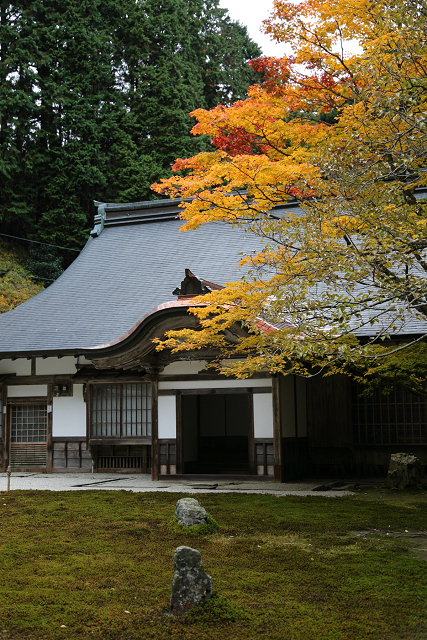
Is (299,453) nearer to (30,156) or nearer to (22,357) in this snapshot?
(22,357)

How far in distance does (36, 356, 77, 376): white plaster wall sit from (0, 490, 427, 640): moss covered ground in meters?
5.84

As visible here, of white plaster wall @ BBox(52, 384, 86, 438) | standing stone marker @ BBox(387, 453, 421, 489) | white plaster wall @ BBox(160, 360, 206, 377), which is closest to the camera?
standing stone marker @ BBox(387, 453, 421, 489)

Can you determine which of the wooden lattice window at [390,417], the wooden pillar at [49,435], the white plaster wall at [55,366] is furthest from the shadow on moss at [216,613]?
the wooden pillar at [49,435]

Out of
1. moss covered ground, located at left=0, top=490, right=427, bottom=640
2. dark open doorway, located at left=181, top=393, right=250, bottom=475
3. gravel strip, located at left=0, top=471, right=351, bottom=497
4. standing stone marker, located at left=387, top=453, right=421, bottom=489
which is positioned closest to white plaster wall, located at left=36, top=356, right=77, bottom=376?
gravel strip, located at left=0, top=471, right=351, bottom=497

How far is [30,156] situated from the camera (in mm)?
25656

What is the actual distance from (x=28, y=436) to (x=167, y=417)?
438 cm

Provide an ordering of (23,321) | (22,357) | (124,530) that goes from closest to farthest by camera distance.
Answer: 1. (124,530)
2. (22,357)
3. (23,321)

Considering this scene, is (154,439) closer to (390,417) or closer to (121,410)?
(121,410)

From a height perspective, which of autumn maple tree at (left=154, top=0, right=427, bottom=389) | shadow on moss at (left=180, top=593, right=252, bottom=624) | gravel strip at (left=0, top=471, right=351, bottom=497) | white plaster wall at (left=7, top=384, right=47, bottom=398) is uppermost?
autumn maple tree at (left=154, top=0, right=427, bottom=389)

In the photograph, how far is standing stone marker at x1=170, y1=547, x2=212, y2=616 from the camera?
13.7 feet

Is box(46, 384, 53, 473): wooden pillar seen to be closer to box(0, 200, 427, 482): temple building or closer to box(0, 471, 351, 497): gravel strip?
box(0, 200, 427, 482): temple building

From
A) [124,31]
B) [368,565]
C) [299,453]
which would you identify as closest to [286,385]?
[299,453]

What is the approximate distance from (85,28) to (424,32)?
82.7 ft

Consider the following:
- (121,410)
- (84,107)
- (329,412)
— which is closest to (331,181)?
(329,412)
